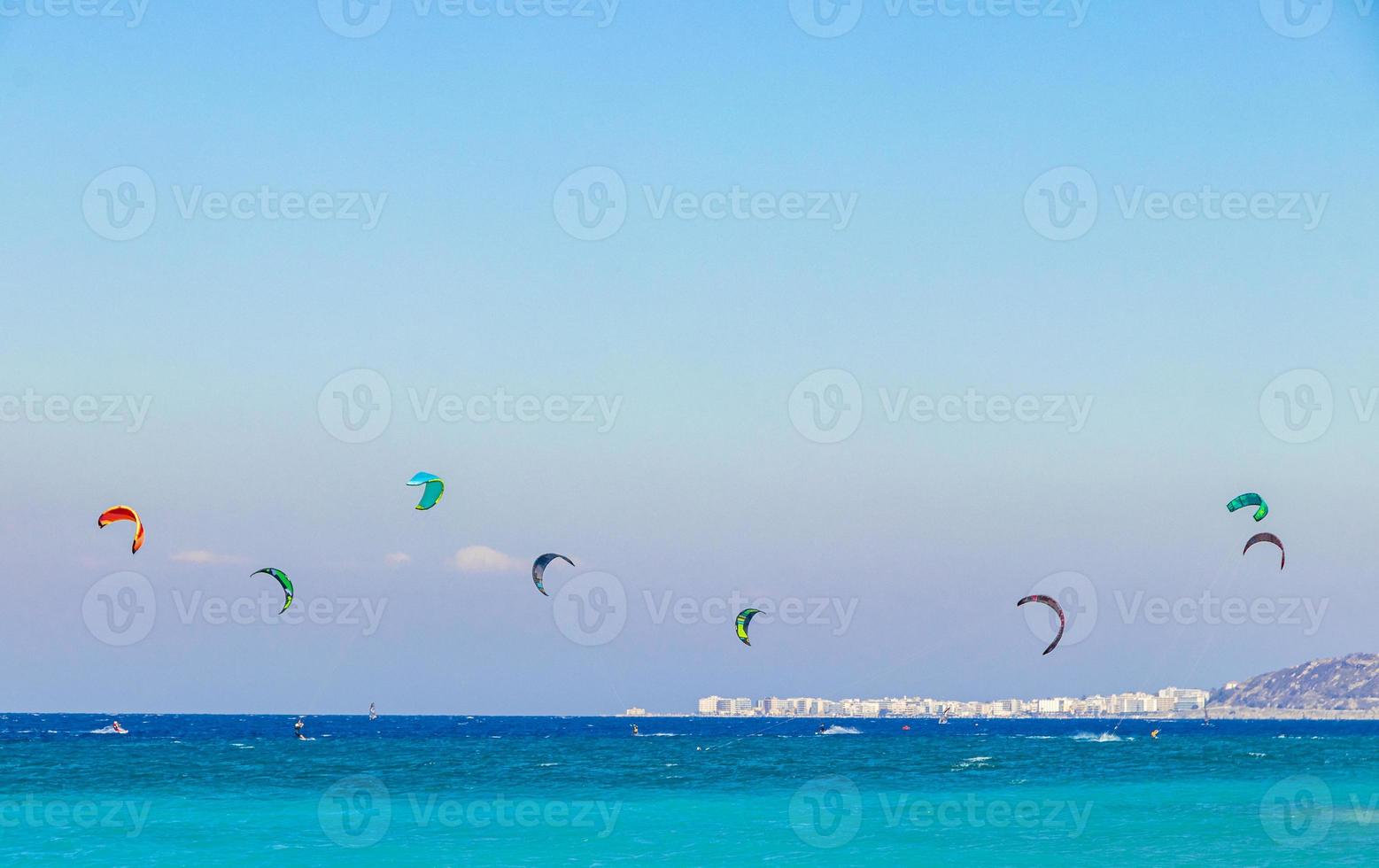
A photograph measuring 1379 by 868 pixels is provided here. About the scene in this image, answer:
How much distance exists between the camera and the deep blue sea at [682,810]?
32281 mm

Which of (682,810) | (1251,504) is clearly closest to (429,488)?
(682,810)

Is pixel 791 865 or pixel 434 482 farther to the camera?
pixel 434 482

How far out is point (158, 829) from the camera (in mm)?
37500

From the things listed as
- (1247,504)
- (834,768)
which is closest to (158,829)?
(1247,504)

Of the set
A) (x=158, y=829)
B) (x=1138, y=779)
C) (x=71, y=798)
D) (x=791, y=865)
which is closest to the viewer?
(x=791, y=865)

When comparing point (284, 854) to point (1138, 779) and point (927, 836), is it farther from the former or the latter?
point (1138, 779)

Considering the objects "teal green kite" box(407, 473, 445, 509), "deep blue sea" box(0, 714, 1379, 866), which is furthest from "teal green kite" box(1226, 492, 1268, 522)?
"teal green kite" box(407, 473, 445, 509)

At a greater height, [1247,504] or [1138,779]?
[1247,504]

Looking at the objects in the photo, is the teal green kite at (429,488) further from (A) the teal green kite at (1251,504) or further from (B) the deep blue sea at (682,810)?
(A) the teal green kite at (1251,504)

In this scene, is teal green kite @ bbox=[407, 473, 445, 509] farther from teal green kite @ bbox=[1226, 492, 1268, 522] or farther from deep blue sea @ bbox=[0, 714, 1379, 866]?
teal green kite @ bbox=[1226, 492, 1268, 522]

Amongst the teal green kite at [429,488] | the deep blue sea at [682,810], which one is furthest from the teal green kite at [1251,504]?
the teal green kite at [429,488]

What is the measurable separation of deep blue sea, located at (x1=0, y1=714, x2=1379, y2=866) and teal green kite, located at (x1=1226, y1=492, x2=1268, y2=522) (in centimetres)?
845

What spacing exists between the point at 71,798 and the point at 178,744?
165 ft

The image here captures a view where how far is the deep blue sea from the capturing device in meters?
32.3
